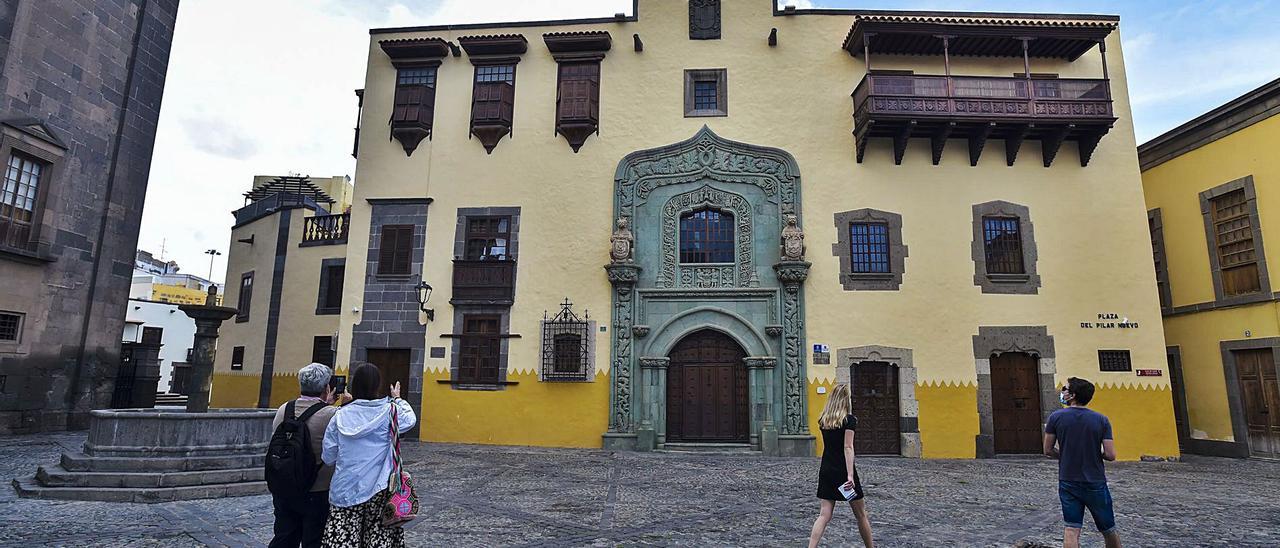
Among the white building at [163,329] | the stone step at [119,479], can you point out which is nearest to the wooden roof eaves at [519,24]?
the stone step at [119,479]

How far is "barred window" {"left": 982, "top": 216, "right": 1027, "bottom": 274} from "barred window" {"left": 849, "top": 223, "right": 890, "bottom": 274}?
256 centimetres

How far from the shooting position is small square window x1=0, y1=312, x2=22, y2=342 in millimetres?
14391

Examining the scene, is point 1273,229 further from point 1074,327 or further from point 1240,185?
point 1074,327

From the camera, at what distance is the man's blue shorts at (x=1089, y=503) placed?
17.7 feet

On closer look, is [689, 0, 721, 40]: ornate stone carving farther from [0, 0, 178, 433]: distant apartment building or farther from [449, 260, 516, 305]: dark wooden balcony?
[0, 0, 178, 433]: distant apartment building

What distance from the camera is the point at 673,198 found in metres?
17.3

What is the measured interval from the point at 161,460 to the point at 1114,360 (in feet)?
64.0

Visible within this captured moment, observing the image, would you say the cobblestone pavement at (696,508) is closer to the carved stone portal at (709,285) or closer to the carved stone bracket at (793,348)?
the carved stone bracket at (793,348)

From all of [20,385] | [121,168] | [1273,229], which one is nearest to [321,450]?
[20,385]

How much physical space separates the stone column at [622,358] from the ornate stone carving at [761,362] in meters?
2.91

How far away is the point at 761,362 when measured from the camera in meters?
16.1

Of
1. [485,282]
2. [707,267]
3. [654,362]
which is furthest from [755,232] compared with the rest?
[485,282]

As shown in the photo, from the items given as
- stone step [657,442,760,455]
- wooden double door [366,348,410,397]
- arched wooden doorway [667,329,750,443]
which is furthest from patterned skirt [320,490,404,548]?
wooden double door [366,348,410,397]

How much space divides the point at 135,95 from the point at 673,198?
14.3 m
